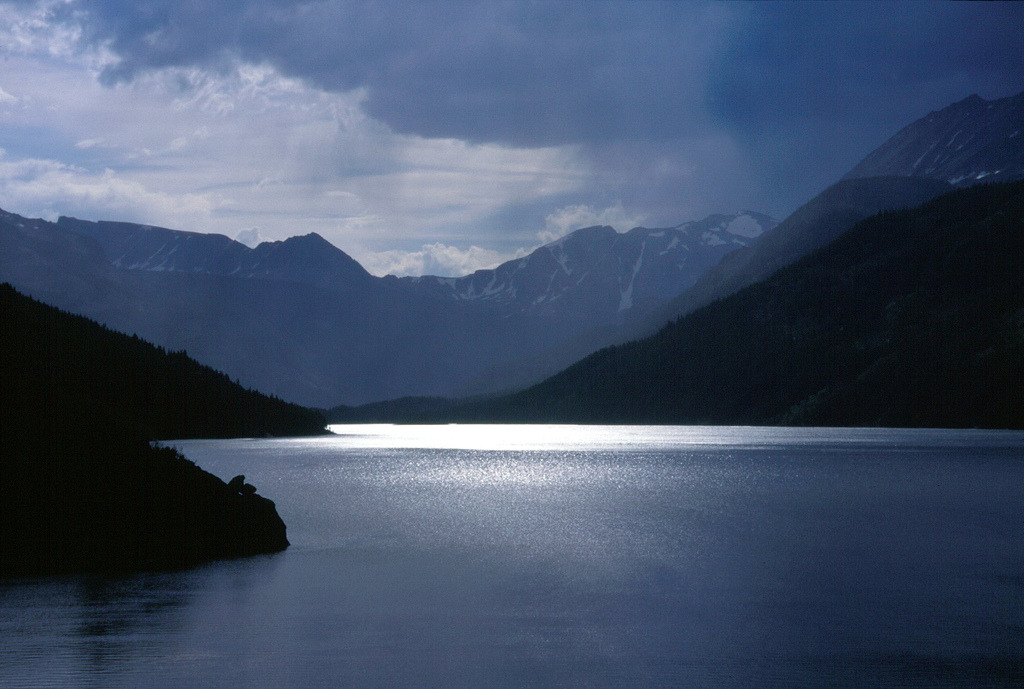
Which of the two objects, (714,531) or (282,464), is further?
(282,464)

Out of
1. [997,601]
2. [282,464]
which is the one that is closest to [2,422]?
[997,601]

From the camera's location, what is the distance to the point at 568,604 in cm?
4572

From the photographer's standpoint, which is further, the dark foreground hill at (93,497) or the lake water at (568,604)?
the dark foreground hill at (93,497)

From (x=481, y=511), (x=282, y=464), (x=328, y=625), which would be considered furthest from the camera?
(x=282, y=464)

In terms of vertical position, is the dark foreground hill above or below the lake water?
above

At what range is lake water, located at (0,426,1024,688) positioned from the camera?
33.5 metres

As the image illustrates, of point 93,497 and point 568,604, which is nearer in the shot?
point 568,604

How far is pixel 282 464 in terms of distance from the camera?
158 m

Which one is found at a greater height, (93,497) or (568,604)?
(93,497)

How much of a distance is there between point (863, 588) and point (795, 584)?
3172mm

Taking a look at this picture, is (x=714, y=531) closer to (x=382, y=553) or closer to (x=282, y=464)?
(x=382, y=553)

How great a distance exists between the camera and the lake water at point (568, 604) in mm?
33469

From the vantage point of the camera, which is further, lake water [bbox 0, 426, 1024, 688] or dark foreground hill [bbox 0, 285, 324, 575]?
dark foreground hill [bbox 0, 285, 324, 575]

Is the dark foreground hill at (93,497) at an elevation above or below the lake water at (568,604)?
above
